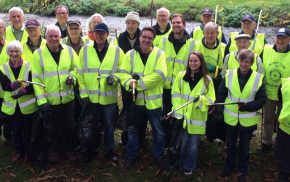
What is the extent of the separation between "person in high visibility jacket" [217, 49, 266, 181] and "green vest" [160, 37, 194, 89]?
3.28 ft

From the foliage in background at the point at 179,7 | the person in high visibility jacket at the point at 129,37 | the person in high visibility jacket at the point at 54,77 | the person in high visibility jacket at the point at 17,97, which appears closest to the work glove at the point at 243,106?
the person in high visibility jacket at the point at 129,37

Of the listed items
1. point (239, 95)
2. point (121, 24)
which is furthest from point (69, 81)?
point (121, 24)

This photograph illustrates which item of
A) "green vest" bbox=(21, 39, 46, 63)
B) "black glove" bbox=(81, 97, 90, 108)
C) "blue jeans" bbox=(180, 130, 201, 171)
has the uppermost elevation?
"green vest" bbox=(21, 39, 46, 63)

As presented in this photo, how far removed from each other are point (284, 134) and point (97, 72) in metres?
3.48

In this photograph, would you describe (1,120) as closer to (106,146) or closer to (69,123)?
(69,123)

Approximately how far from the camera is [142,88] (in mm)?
7066

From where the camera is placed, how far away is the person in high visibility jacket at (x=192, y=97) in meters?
6.84

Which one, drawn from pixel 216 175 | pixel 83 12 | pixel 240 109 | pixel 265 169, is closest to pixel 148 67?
pixel 240 109

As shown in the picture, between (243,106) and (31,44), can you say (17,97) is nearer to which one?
(31,44)

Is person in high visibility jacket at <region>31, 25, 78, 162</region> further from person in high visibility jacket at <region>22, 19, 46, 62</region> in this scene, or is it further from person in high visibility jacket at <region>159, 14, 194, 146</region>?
person in high visibility jacket at <region>159, 14, 194, 146</region>

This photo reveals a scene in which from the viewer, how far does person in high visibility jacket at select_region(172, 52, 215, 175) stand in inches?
269

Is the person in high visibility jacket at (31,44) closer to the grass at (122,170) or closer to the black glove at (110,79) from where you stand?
the black glove at (110,79)

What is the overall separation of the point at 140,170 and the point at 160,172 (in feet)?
1.29

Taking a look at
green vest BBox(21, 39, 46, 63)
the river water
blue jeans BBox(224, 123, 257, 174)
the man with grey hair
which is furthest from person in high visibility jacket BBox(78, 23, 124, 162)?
the river water
